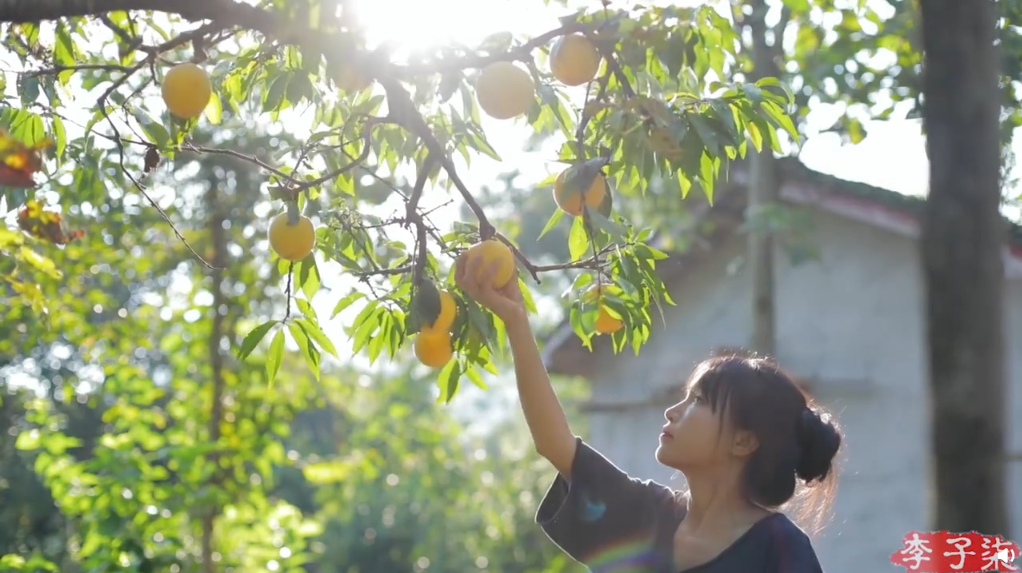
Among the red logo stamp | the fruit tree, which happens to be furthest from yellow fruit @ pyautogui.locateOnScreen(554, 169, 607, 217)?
the red logo stamp

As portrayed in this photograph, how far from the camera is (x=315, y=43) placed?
1.39 meters

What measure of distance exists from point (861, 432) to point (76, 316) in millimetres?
4226

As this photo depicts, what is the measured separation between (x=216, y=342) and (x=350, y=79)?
414 centimetres

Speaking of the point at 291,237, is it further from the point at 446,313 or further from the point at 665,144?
the point at 665,144

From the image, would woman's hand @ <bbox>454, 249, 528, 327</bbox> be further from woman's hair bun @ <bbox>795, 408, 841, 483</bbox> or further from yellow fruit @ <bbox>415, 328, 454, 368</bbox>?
woman's hair bun @ <bbox>795, 408, 841, 483</bbox>

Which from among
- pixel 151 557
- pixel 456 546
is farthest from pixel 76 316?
pixel 456 546

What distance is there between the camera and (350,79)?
159 cm

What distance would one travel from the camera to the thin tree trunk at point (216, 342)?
504cm

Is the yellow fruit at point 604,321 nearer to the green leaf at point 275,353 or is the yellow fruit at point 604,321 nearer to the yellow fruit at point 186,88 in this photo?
the green leaf at point 275,353

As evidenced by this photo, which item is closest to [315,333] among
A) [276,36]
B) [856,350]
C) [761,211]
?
[276,36]

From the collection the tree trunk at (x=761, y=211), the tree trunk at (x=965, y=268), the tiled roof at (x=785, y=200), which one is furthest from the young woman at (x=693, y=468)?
the tiled roof at (x=785, y=200)

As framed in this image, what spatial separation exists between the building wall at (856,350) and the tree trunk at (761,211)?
0.54 meters

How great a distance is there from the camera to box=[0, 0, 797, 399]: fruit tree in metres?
1.59

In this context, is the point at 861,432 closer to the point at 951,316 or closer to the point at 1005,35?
the point at 1005,35
